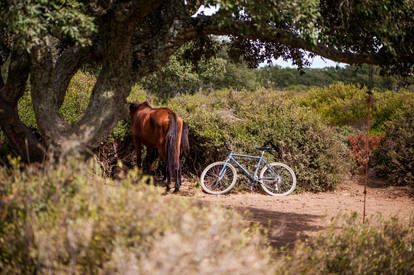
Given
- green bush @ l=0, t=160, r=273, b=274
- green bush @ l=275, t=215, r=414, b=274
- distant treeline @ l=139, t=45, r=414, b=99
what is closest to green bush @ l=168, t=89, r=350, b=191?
distant treeline @ l=139, t=45, r=414, b=99

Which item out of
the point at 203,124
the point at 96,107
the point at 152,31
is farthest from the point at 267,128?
the point at 96,107

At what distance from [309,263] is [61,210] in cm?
248

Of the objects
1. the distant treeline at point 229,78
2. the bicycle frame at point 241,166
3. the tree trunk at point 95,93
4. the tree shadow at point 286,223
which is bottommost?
the tree shadow at point 286,223

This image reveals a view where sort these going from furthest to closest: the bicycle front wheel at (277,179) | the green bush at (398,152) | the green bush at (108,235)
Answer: the green bush at (398,152) < the bicycle front wheel at (277,179) < the green bush at (108,235)

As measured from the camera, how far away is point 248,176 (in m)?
9.24

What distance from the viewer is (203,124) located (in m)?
9.70

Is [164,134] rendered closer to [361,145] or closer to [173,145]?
[173,145]

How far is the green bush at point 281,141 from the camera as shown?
9570 millimetres

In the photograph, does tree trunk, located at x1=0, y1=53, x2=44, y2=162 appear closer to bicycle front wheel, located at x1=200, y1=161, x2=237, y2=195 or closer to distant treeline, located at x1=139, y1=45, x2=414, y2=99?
distant treeline, located at x1=139, y1=45, x2=414, y2=99

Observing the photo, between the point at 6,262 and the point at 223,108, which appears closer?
the point at 6,262

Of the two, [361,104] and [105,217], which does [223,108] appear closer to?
[105,217]

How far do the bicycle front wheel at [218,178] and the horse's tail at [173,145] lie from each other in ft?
4.05

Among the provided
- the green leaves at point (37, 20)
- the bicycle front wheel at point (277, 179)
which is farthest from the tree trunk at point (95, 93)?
the bicycle front wheel at point (277, 179)

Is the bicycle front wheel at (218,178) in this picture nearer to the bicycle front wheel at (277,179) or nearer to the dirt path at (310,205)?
the dirt path at (310,205)
